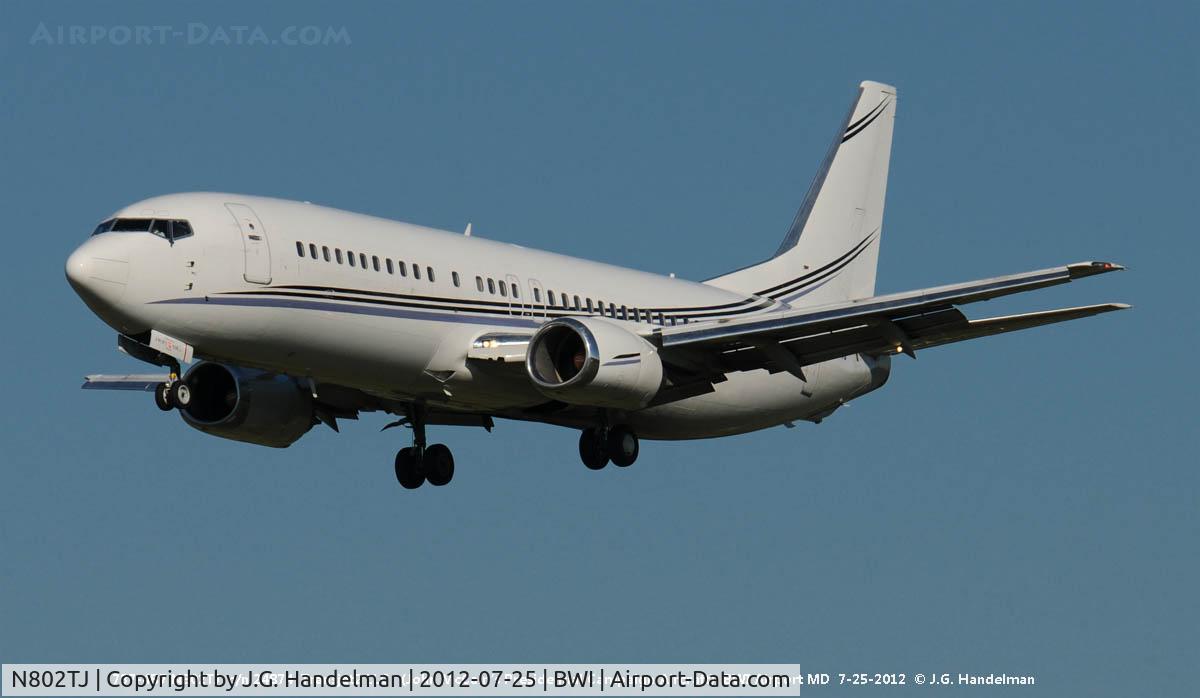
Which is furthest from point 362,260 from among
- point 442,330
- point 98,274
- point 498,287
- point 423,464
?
point 423,464

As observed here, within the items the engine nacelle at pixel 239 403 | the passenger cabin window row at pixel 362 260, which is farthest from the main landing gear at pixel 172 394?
the engine nacelle at pixel 239 403

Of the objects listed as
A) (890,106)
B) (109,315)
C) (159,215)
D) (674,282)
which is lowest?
(109,315)

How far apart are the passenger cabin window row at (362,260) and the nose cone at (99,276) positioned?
11.4ft

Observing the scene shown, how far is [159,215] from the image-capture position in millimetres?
34281

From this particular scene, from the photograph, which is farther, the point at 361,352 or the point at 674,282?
the point at 674,282

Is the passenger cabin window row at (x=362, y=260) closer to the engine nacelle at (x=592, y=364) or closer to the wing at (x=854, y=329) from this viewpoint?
the engine nacelle at (x=592, y=364)

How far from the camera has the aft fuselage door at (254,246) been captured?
113ft

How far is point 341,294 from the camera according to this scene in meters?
35.6

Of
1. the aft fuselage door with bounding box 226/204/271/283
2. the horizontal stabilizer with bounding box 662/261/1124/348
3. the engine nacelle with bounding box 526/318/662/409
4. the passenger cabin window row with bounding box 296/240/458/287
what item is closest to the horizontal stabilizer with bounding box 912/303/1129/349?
the horizontal stabilizer with bounding box 662/261/1124/348

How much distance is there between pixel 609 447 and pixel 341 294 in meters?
8.69

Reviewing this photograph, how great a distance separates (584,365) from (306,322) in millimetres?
5570

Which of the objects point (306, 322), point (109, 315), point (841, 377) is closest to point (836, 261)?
point (841, 377)

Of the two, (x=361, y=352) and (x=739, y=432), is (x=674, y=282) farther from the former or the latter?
(x=361, y=352)

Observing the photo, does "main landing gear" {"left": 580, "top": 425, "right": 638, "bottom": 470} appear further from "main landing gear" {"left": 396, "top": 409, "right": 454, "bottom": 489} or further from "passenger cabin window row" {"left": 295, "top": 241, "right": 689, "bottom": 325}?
"main landing gear" {"left": 396, "top": 409, "right": 454, "bottom": 489}
